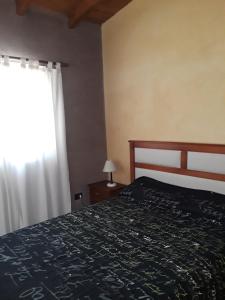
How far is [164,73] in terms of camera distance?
2717 millimetres

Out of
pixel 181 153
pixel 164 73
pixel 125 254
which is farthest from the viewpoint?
pixel 164 73

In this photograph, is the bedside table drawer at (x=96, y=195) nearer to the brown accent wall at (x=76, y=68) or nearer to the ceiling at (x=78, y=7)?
the brown accent wall at (x=76, y=68)

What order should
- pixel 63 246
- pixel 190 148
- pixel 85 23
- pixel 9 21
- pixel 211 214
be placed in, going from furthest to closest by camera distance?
pixel 85 23 < pixel 9 21 < pixel 190 148 < pixel 211 214 < pixel 63 246

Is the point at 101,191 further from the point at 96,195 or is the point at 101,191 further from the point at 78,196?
the point at 78,196

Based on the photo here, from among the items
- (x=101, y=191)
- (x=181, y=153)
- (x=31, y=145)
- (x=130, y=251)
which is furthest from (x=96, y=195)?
(x=130, y=251)

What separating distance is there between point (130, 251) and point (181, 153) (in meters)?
1.32

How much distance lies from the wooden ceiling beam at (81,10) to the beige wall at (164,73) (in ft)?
1.69

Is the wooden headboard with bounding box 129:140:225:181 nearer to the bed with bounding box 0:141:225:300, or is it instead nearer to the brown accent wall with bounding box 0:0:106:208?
the bed with bounding box 0:141:225:300

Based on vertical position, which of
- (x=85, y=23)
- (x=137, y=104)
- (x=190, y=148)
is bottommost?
(x=190, y=148)

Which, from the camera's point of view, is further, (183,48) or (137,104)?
(137,104)

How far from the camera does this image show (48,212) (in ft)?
9.87

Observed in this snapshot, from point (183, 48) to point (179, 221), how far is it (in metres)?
1.72

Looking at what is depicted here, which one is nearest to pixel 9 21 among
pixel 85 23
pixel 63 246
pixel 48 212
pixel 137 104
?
pixel 85 23

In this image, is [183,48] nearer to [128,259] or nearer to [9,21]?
[9,21]
